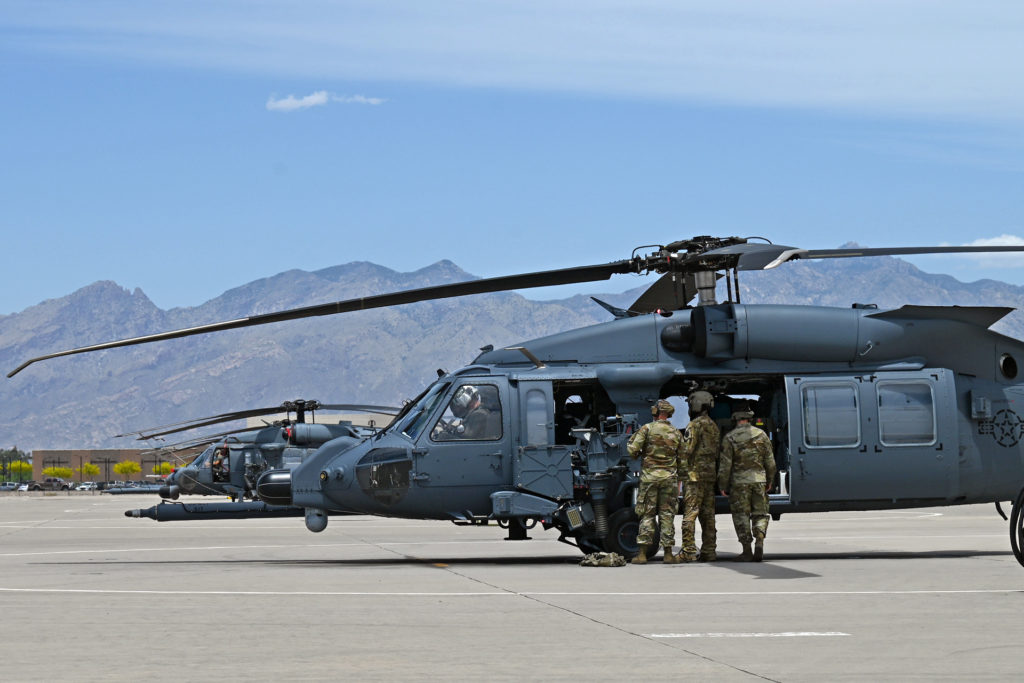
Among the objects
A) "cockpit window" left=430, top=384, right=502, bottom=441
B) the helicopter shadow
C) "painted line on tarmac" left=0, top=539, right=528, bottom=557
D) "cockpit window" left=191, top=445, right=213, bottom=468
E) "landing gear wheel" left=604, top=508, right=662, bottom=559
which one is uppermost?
"cockpit window" left=430, top=384, right=502, bottom=441

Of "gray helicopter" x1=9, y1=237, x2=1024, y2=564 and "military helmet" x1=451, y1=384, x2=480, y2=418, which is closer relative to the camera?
"gray helicopter" x1=9, y1=237, x2=1024, y2=564

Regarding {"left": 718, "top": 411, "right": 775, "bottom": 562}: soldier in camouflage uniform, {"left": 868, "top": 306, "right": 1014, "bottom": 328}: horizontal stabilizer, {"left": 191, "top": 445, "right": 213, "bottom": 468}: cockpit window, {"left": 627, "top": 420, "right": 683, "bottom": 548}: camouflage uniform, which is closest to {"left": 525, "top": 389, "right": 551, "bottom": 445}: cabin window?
{"left": 627, "top": 420, "right": 683, "bottom": 548}: camouflage uniform

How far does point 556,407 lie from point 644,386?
1.40 metres

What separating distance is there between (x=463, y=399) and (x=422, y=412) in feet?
1.82

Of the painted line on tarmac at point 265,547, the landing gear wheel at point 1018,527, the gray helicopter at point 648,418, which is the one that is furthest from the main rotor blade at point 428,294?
the painted line on tarmac at point 265,547

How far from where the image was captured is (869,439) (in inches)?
647

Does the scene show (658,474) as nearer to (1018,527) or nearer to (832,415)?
(832,415)

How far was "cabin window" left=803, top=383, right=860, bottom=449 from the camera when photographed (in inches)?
647

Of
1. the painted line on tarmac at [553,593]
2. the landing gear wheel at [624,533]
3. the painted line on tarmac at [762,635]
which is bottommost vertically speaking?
the painted line on tarmac at [553,593]

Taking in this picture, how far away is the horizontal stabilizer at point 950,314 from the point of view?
16.8 metres

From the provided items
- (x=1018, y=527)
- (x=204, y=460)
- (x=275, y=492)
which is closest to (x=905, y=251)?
(x=1018, y=527)

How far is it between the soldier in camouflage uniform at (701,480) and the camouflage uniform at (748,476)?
0.70 feet

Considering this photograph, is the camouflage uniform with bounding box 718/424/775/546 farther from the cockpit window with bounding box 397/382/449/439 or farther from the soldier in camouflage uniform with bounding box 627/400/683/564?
the cockpit window with bounding box 397/382/449/439

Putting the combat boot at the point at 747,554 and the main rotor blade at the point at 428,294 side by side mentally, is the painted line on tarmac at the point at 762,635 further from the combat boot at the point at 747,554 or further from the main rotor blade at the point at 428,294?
the combat boot at the point at 747,554
